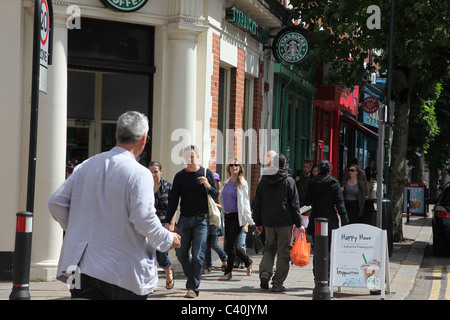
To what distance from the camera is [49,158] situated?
10547mm

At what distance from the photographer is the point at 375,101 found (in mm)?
19062

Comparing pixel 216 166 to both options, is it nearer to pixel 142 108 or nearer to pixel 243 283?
pixel 142 108

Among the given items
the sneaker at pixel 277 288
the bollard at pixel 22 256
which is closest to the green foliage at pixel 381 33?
the sneaker at pixel 277 288

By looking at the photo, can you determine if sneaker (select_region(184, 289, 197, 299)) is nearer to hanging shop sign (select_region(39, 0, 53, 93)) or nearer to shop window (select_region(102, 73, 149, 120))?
hanging shop sign (select_region(39, 0, 53, 93))

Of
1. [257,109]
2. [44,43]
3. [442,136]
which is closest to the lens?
[44,43]

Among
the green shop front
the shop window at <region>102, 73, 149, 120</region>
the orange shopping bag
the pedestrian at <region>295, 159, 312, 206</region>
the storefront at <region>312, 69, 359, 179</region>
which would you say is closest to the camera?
the orange shopping bag

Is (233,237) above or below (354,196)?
below

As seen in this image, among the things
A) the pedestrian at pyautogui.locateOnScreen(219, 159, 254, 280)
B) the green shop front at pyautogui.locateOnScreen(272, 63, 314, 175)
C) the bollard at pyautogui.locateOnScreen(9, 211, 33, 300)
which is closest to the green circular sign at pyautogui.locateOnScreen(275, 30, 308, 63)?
the green shop front at pyautogui.locateOnScreen(272, 63, 314, 175)

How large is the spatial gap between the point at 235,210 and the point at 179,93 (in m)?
2.05

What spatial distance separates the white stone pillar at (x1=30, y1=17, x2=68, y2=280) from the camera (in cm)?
1050

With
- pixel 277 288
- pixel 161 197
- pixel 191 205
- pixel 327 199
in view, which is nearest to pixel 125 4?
pixel 161 197

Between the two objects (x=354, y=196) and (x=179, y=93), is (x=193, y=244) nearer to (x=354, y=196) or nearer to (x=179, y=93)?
(x=179, y=93)

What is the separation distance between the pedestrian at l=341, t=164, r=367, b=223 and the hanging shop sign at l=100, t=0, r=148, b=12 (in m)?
4.72

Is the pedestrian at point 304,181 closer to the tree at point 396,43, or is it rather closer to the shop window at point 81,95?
the tree at point 396,43
